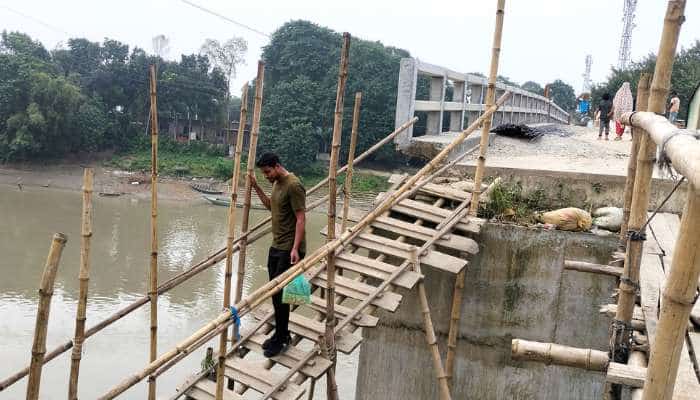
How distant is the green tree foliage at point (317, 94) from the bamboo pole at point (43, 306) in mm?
29664

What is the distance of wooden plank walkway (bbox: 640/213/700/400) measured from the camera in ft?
7.56

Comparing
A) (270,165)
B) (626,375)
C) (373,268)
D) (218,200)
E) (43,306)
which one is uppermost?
(270,165)

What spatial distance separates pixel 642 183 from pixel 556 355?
98 centimetres

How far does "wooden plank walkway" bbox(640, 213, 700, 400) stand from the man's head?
238 centimetres

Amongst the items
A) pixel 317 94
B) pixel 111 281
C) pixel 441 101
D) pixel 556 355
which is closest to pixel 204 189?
pixel 317 94

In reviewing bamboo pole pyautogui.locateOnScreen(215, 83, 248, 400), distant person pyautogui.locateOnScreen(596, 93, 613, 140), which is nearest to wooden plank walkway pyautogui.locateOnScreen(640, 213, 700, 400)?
bamboo pole pyautogui.locateOnScreen(215, 83, 248, 400)

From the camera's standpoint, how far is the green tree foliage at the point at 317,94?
33.1 m

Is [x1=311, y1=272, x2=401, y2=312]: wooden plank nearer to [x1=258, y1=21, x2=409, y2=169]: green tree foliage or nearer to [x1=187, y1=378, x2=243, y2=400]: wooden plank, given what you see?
[x1=187, y1=378, x2=243, y2=400]: wooden plank

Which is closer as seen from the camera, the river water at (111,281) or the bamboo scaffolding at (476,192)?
the bamboo scaffolding at (476,192)

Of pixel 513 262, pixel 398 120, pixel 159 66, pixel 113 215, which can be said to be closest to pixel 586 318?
pixel 513 262

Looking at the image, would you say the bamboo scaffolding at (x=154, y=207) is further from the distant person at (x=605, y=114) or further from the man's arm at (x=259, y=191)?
the distant person at (x=605, y=114)

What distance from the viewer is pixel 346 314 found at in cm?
454

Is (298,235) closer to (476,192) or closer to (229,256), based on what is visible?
(229,256)

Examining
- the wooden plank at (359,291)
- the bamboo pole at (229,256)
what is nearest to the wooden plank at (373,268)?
the wooden plank at (359,291)
